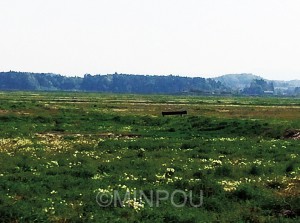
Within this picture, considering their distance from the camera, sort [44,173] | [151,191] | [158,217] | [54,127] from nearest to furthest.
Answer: [158,217] → [151,191] → [44,173] → [54,127]

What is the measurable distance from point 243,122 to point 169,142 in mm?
20018

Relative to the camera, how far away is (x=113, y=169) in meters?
25.5

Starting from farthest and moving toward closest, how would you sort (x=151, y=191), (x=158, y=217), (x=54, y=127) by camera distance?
(x=54, y=127) → (x=151, y=191) → (x=158, y=217)

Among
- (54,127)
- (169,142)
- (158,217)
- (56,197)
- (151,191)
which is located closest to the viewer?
(158,217)

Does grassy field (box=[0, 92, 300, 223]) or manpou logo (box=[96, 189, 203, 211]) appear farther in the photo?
manpou logo (box=[96, 189, 203, 211])

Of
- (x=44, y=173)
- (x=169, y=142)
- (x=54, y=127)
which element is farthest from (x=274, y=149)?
(x=54, y=127)

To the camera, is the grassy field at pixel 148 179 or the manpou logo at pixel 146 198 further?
the manpou logo at pixel 146 198

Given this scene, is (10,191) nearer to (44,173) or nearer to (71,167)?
(44,173)

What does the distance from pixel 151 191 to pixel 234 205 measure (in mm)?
3973

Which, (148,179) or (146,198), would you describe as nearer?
(146,198)

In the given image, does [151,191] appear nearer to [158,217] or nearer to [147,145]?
[158,217]

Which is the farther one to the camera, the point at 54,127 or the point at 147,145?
the point at 54,127

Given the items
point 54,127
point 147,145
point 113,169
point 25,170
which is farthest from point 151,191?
point 54,127

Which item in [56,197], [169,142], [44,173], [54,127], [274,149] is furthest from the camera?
[54,127]
